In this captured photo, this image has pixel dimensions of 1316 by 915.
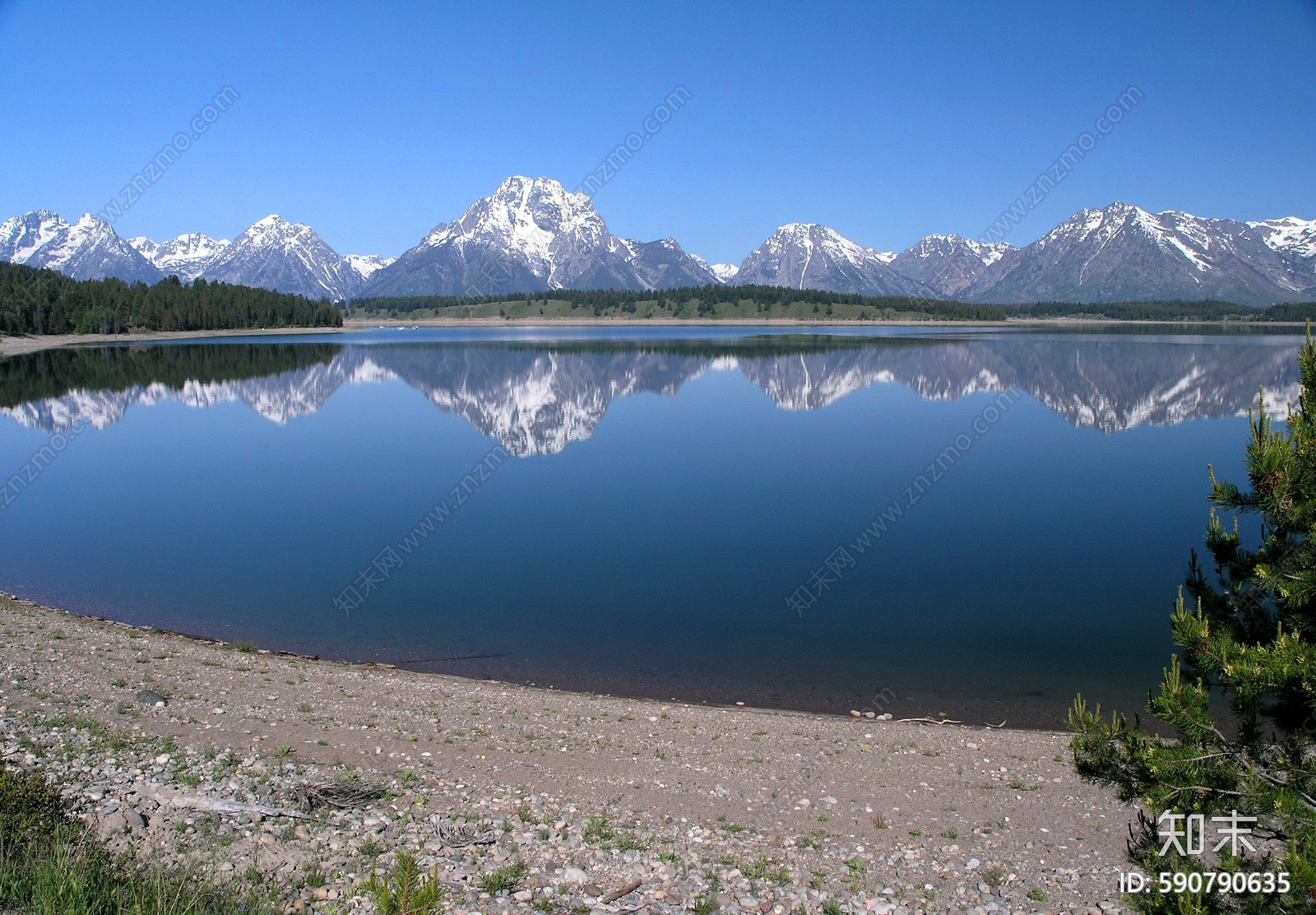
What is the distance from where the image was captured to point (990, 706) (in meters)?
11.3

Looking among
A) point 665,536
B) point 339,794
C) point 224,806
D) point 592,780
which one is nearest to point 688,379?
point 665,536

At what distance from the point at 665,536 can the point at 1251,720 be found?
14840 mm

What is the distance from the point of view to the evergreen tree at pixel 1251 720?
167 inches

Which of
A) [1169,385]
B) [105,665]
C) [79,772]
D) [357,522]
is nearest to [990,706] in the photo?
[79,772]

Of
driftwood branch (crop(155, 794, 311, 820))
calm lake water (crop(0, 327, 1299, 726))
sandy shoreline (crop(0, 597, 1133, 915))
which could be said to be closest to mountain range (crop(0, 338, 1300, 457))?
calm lake water (crop(0, 327, 1299, 726))

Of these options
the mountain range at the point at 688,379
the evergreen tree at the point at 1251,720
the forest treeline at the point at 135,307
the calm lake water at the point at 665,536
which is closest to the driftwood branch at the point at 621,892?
the evergreen tree at the point at 1251,720

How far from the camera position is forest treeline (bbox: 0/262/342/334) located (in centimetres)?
11225

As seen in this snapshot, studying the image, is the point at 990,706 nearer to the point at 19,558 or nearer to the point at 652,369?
the point at 19,558

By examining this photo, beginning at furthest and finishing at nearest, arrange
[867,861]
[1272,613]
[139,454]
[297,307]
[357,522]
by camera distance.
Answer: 1. [297,307]
2. [139,454]
3. [357,522]
4. [867,861]
5. [1272,613]

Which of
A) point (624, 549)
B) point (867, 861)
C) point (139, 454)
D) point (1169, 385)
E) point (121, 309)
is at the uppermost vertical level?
point (121, 309)

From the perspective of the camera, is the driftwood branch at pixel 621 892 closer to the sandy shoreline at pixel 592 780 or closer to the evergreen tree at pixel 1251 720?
the sandy shoreline at pixel 592 780

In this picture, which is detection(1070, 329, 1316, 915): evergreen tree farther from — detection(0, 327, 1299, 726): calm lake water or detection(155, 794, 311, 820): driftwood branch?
detection(0, 327, 1299, 726): calm lake water

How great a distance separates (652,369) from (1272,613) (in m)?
65.8

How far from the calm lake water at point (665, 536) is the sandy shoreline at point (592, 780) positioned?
6.04 feet
